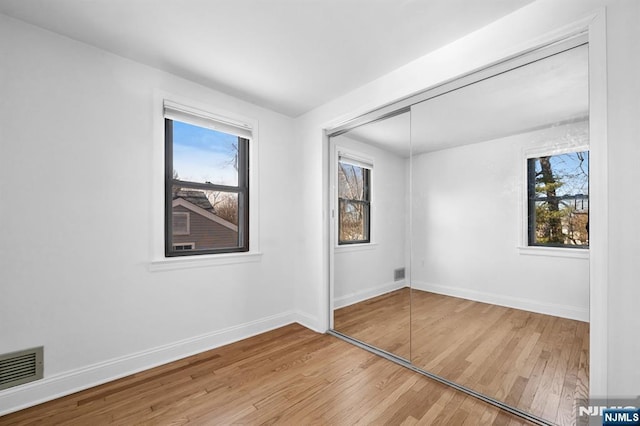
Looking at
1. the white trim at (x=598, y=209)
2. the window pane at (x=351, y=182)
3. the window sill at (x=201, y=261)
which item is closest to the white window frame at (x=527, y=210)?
the white trim at (x=598, y=209)

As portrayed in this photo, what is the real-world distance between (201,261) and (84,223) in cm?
98

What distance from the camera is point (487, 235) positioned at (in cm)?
211

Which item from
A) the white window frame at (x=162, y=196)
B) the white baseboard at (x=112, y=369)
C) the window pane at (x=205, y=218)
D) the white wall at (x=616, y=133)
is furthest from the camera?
the window pane at (x=205, y=218)

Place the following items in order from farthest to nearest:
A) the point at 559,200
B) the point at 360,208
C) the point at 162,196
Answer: the point at 360,208 < the point at 162,196 < the point at 559,200

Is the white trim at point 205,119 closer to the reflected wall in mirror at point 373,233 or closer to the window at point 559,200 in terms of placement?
the reflected wall in mirror at point 373,233

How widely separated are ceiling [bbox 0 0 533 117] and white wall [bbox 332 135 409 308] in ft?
2.65

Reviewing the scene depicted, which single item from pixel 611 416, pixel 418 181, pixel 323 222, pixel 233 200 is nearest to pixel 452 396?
pixel 611 416

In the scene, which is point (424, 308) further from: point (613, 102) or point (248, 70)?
point (248, 70)

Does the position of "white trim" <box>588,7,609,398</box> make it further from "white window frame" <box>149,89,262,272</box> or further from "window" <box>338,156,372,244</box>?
"white window frame" <box>149,89,262,272</box>

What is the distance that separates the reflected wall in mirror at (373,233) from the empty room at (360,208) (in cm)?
3

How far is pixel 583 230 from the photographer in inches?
64.4

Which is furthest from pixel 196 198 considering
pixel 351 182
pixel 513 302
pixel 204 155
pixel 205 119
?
pixel 513 302

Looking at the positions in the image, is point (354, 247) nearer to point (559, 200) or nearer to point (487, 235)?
point (487, 235)

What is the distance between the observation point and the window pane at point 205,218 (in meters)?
2.74
